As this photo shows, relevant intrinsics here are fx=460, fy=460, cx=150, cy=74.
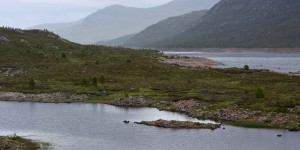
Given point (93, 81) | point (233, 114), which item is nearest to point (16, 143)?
point (233, 114)

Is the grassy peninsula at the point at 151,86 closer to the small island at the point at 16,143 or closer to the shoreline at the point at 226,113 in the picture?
the shoreline at the point at 226,113

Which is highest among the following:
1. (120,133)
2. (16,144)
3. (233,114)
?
(233,114)

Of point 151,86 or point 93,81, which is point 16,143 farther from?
point 151,86

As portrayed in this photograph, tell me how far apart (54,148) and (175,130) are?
18419 mm

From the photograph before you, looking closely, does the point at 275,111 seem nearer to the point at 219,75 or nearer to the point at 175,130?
the point at 175,130

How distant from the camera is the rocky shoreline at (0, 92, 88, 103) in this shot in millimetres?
93500

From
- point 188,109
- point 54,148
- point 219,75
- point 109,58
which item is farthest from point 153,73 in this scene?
point 54,148

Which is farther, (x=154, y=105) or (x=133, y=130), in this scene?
(x=154, y=105)

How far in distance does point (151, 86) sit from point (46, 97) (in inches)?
931

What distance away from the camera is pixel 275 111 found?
7206cm

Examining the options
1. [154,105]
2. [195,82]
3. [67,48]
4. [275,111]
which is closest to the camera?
[275,111]

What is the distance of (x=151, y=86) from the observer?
4107 inches

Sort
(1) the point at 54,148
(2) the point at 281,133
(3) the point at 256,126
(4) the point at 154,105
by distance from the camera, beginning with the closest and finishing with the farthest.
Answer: (1) the point at 54,148 < (2) the point at 281,133 < (3) the point at 256,126 < (4) the point at 154,105

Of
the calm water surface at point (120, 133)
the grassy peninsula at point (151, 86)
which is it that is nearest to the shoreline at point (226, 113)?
the grassy peninsula at point (151, 86)
